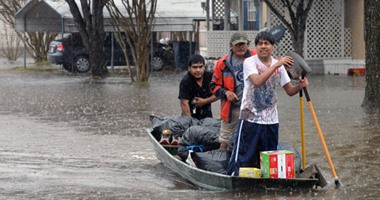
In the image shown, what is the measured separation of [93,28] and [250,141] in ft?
74.7

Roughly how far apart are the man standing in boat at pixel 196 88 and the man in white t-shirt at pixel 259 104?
224 centimetres

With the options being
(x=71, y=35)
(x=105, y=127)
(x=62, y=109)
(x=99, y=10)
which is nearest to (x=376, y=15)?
(x=105, y=127)

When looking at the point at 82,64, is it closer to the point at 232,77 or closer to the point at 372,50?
the point at 372,50

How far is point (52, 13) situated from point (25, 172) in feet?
88.6

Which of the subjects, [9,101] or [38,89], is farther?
[38,89]

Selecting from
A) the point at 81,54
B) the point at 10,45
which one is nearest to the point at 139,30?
the point at 81,54

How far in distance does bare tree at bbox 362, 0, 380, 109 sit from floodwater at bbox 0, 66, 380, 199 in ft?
1.51

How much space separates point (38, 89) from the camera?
2812cm

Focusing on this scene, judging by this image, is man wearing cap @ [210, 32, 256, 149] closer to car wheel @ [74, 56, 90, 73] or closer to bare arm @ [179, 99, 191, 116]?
bare arm @ [179, 99, 191, 116]

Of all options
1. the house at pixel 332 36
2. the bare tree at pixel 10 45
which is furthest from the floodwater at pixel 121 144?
the bare tree at pixel 10 45

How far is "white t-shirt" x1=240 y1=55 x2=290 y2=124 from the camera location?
33.6 ft

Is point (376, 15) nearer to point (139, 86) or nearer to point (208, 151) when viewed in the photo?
point (208, 151)

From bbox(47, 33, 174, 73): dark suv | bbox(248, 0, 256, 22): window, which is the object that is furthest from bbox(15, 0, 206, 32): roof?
bbox(248, 0, 256, 22): window

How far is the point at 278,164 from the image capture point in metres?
10.1
